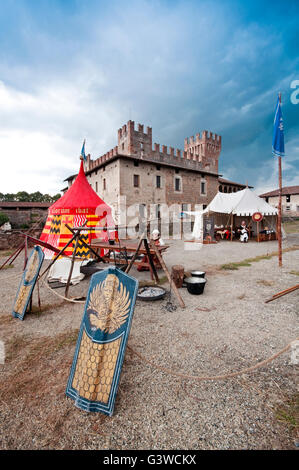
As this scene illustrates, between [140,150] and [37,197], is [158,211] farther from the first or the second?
[37,197]

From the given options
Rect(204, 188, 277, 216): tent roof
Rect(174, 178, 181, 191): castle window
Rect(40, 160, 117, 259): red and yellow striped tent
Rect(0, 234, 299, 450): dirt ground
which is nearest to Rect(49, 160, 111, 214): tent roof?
Rect(40, 160, 117, 259): red and yellow striped tent

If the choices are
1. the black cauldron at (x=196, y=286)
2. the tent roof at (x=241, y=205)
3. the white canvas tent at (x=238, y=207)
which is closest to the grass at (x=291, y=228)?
the white canvas tent at (x=238, y=207)

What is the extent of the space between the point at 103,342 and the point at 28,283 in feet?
7.97

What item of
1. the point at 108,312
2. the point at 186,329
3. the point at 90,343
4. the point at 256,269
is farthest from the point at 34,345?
the point at 256,269

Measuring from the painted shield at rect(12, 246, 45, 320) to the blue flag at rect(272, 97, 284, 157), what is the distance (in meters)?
7.84

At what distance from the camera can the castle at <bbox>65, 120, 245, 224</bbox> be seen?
20.4 m

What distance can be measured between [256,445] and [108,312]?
1572 millimetres

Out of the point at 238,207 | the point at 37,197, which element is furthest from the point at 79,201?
the point at 37,197

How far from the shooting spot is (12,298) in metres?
4.89

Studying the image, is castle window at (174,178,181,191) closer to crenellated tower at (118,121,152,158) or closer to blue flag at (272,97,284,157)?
crenellated tower at (118,121,152,158)

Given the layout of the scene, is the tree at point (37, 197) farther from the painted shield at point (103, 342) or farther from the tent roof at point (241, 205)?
the painted shield at point (103, 342)

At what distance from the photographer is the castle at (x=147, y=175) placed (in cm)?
2042

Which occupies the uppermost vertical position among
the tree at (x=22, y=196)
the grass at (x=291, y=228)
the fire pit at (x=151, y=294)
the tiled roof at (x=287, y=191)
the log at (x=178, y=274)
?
the tree at (x=22, y=196)

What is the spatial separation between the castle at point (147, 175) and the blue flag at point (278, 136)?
14.0 metres
